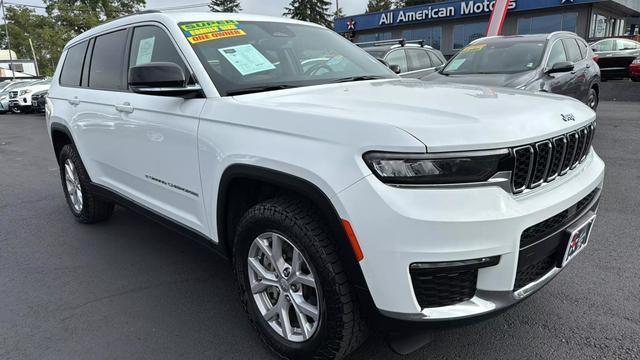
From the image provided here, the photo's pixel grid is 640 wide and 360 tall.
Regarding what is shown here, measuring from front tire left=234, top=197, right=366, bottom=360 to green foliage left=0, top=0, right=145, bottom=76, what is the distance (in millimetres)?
50945

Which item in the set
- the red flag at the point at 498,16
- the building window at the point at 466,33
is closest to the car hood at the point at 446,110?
the red flag at the point at 498,16

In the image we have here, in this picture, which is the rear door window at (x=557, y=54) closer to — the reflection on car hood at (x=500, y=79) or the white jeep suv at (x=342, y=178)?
the reflection on car hood at (x=500, y=79)

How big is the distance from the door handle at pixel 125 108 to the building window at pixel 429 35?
27.8 meters

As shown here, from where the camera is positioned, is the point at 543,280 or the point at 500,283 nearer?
the point at 500,283

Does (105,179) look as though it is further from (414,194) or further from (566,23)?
(566,23)

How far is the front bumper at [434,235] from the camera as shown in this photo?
1.76 meters

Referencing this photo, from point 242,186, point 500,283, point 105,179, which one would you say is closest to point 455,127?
point 500,283

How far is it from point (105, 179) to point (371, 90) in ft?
7.96

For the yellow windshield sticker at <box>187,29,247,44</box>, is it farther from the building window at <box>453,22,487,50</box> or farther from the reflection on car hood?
the building window at <box>453,22,487,50</box>

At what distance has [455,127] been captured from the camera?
1820mm

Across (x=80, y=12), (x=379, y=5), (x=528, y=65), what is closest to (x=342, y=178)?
(x=528, y=65)

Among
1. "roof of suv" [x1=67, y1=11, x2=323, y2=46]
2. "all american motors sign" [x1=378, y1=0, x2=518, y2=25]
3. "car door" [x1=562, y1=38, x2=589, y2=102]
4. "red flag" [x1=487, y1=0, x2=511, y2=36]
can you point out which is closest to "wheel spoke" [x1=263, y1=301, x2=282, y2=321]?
"roof of suv" [x1=67, y1=11, x2=323, y2=46]

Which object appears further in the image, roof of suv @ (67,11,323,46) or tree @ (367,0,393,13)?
tree @ (367,0,393,13)

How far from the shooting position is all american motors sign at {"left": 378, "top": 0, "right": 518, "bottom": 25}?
2603cm
